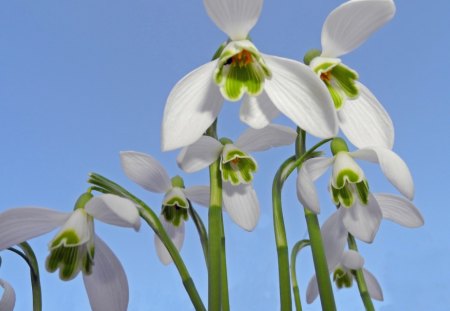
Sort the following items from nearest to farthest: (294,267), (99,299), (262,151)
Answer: (99,299) < (262,151) < (294,267)

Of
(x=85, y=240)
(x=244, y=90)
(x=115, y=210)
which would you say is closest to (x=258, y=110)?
(x=244, y=90)

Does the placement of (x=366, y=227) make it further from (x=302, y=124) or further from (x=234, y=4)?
(x=234, y=4)

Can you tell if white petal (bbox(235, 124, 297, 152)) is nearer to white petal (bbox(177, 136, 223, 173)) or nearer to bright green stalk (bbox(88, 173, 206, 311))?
white petal (bbox(177, 136, 223, 173))

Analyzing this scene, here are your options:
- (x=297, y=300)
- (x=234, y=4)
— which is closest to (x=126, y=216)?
(x=234, y=4)

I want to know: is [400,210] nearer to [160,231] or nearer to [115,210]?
[160,231]

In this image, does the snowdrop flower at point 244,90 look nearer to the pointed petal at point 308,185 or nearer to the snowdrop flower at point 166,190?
the pointed petal at point 308,185

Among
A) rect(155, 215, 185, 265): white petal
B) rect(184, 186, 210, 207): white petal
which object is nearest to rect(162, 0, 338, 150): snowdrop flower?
rect(184, 186, 210, 207): white petal
